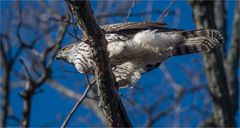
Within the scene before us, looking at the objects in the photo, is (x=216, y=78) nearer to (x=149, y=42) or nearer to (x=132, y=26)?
(x=149, y=42)

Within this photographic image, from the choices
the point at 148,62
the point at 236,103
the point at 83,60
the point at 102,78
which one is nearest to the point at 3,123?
the point at 83,60

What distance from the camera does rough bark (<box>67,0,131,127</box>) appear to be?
4223mm

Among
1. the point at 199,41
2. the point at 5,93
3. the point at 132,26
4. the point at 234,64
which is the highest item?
the point at 132,26

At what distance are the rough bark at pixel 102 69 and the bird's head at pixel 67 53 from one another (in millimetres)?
1584

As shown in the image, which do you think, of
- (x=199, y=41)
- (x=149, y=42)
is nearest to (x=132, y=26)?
(x=149, y=42)

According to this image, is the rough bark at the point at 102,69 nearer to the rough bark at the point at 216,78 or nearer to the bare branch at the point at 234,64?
the rough bark at the point at 216,78

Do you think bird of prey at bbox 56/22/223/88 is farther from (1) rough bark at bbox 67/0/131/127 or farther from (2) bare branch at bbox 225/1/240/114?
(2) bare branch at bbox 225/1/240/114

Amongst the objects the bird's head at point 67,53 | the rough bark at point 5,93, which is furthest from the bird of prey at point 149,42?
the rough bark at point 5,93

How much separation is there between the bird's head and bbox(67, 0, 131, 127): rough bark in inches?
62.3

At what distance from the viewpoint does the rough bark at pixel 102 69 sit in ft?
13.9

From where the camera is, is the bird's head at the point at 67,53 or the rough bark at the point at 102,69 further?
the bird's head at the point at 67,53

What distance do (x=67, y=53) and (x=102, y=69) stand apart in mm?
1830

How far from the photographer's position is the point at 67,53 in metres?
6.44

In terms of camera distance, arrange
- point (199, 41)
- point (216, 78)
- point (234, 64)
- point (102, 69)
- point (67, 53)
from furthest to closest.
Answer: point (234, 64), point (216, 78), point (67, 53), point (199, 41), point (102, 69)
